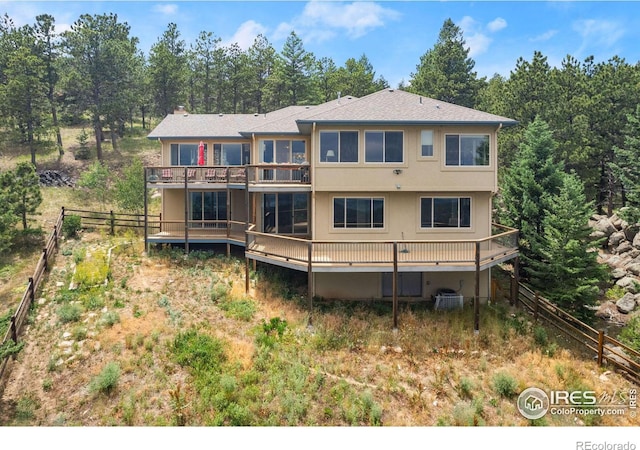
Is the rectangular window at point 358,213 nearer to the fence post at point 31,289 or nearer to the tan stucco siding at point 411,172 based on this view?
the tan stucco siding at point 411,172

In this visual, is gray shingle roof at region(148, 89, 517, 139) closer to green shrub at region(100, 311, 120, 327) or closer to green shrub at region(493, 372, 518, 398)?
green shrub at region(493, 372, 518, 398)

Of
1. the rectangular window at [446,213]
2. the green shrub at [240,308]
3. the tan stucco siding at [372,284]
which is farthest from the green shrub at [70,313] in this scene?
the rectangular window at [446,213]

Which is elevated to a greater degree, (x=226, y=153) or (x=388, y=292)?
(x=226, y=153)

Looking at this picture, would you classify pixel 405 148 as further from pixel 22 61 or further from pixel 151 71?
pixel 151 71

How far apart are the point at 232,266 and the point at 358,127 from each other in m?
9.02

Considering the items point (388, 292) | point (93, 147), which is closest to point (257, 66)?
point (93, 147)

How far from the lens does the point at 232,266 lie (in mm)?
18234

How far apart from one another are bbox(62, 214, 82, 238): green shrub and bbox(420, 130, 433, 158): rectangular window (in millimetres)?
19269

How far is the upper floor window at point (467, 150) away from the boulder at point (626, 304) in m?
10.8

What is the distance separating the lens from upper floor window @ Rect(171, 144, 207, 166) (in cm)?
2173

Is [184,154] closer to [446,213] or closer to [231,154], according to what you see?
[231,154]

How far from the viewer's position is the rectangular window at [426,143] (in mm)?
15719

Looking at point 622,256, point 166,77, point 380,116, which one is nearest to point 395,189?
point 380,116

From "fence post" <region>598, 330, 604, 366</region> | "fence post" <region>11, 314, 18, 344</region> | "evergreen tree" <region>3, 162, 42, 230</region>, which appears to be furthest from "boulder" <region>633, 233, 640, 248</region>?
"evergreen tree" <region>3, 162, 42, 230</region>
